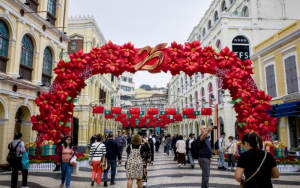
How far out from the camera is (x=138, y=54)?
413 inches

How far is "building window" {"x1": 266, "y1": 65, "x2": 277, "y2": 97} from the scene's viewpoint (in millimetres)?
17017

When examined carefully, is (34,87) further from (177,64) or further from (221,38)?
(221,38)

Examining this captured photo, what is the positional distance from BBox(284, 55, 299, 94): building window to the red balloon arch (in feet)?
21.2

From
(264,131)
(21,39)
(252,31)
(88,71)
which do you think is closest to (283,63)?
(252,31)

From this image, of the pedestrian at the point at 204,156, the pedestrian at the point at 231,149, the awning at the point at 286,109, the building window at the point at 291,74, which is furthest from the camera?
the building window at the point at 291,74

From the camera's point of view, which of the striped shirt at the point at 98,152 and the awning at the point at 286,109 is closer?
the striped shirt at the point at 98,152

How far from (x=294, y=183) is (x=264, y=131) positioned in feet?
6.64

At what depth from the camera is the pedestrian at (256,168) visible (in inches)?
123

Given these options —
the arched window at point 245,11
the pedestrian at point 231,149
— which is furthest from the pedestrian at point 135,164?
the arched window at point 245,11

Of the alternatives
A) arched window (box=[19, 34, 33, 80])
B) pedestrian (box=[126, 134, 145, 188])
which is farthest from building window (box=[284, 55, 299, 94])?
arched window (box=[19, 34, 33, 80])

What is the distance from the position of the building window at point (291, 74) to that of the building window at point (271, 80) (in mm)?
1369

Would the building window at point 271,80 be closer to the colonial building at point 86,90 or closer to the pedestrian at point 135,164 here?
the colonial building at point 86,90

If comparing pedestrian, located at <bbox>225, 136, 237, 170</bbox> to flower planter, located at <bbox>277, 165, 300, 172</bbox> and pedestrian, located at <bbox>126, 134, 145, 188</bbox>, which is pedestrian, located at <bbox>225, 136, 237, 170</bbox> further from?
pedestrian, located at <bbox>126, 134, 145, 188</bbox>

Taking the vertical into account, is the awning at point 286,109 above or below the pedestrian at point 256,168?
above
